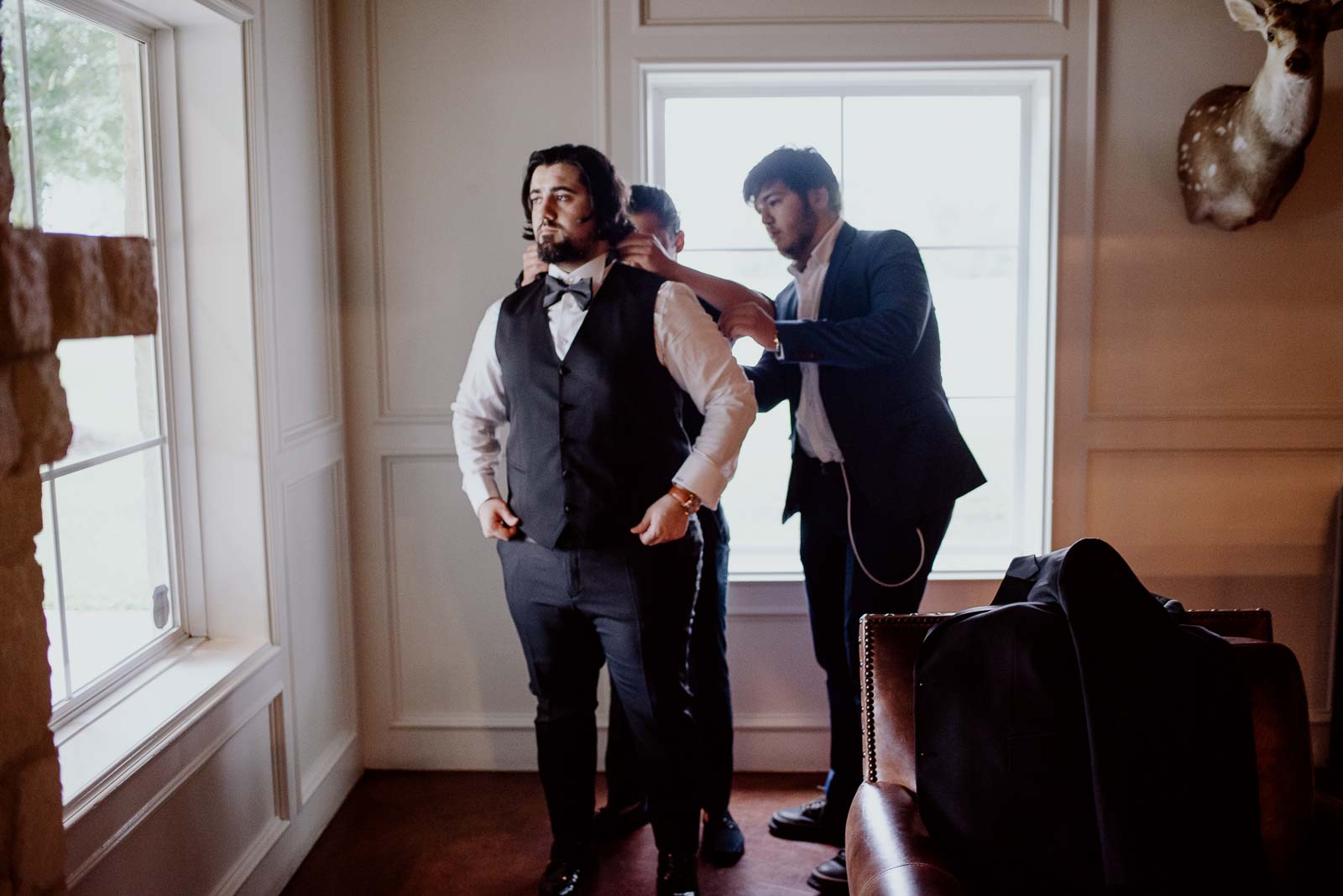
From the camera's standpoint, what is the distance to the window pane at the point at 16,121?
1795mm

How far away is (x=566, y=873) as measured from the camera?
2375mm

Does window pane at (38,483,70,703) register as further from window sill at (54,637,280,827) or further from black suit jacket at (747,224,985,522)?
black suit jacket at (747,224,985,522)

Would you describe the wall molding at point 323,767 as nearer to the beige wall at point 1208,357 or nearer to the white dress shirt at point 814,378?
the white dress shirt at point 814,378

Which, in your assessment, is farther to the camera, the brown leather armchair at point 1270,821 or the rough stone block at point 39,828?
the brown leather armchair at point 1270,821

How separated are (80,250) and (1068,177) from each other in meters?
2.54

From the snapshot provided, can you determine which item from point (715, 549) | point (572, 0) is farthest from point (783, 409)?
point (572, 0)

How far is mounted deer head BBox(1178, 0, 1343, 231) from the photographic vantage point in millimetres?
2471

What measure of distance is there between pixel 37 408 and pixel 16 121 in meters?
1.02

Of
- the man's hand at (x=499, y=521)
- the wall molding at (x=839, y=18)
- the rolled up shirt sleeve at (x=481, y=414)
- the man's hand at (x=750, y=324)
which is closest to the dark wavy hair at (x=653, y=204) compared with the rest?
the man's hand at (x=750, y=324)

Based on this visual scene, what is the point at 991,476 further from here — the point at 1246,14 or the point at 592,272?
the point at 592,272

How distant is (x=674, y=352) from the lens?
2.15 metres

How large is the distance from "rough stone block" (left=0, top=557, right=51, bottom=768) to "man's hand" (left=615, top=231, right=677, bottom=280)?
1.37 metres

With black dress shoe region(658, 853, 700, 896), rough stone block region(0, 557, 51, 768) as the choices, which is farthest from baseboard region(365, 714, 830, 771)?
rough stone block region(0, 557, 51, 768)

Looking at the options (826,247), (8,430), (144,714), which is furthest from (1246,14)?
(144,714)
